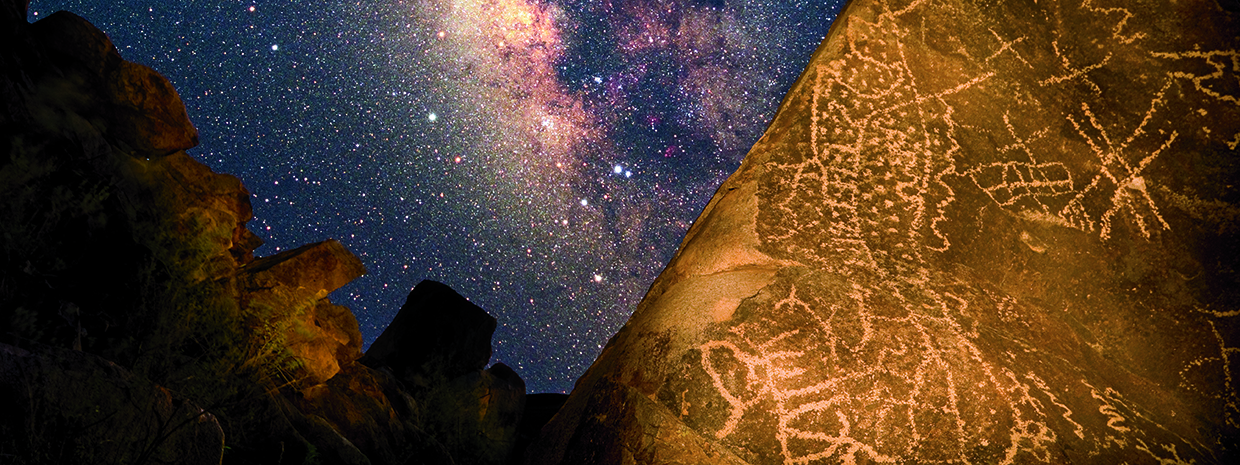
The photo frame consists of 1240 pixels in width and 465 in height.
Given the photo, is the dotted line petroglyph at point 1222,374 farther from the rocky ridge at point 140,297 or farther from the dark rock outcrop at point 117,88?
the dark rock outcrop at point 117,88

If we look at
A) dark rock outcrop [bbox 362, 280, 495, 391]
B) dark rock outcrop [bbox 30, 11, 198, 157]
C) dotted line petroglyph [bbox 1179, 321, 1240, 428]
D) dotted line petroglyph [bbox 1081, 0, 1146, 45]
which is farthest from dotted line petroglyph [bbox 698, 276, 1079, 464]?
dark rock outcrop [bbox 362, 280, 495, 391]

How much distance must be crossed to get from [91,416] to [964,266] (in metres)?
3.35

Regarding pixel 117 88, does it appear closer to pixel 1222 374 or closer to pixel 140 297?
pixel 140 297

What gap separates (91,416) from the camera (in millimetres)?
1767

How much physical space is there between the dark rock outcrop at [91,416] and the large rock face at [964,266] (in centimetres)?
142

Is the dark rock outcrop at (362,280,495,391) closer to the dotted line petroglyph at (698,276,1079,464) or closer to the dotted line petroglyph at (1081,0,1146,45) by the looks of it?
the dotted line petroglyph at (698,276,1079,464)

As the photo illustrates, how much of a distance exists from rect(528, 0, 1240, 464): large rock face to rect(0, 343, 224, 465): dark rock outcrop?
142 centimetres

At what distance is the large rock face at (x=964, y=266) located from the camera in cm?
215

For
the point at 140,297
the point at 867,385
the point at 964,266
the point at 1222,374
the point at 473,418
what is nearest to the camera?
the point at 867,385

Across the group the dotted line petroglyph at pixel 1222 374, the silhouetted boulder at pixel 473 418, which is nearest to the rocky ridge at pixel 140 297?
the silhouetted boulder at pixel 473 418

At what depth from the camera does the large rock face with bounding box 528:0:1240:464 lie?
2148 millimetres

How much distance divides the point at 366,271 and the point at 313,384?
143 cm

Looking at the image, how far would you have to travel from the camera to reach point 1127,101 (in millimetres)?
2793

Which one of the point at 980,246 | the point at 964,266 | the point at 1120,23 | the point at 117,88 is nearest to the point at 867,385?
the point at 964,266
